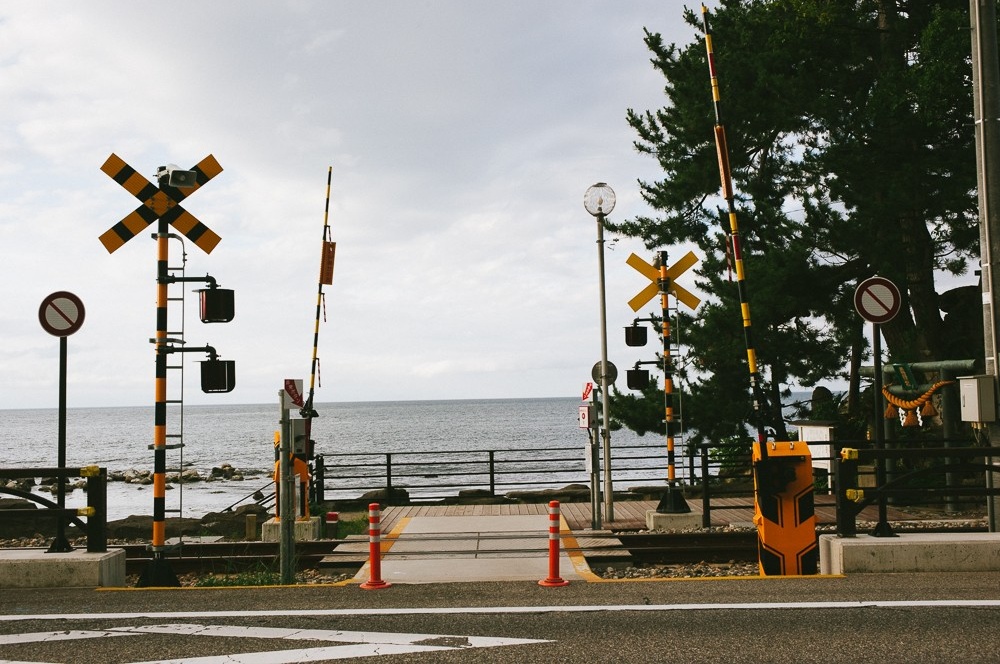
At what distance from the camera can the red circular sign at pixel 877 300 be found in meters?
10.1

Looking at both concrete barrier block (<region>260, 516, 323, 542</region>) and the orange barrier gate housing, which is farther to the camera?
concrete barrier block (<region>260, 516, 323, 542</region>)

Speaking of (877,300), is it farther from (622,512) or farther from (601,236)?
(622,512)

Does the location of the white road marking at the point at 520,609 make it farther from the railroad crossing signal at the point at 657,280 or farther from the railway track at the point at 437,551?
the railroad crossing signal at the point at 657,280

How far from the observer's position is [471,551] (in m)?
10.9

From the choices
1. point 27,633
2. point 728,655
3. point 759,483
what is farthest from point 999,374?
point 27,633

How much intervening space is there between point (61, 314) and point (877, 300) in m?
9.03

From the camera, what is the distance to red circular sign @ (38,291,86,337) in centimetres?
912

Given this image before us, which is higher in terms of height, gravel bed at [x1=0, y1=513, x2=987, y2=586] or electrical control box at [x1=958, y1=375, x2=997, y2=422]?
electrical control box at [x1=958, y1=375, x2=997, y2=422]

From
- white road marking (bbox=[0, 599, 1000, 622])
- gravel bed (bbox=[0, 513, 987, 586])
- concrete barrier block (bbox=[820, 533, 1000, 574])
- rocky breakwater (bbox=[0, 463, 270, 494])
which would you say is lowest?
rocky breakwater (bbox=[0, 463, 270, 494])

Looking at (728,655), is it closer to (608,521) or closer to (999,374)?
(999,374)

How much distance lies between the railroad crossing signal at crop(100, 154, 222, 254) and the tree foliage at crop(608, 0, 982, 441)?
1097cm

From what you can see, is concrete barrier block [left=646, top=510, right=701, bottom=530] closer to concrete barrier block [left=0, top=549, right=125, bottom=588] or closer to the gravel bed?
the gravel bed

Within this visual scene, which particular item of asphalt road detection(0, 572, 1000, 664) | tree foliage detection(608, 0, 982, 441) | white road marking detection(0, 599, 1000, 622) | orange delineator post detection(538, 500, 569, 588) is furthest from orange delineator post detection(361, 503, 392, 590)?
tree foliage detection(608, 0, 982, 441)

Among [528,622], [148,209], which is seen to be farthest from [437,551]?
[148,209]
